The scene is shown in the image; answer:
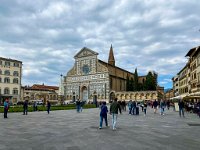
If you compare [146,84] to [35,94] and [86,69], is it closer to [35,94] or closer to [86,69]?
[86,69]

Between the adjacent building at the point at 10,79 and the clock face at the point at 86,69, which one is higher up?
the clock face at the point at 86,69

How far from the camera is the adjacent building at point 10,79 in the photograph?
67812 millimetres

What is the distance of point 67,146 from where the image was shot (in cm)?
766

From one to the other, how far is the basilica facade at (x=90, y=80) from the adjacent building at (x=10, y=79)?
2153 cm

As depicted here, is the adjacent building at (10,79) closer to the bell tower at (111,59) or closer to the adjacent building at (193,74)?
the bell tower at (111,59)

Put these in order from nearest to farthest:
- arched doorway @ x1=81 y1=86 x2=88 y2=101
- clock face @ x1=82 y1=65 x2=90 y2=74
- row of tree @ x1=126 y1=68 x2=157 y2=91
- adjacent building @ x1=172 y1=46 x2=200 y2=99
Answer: adjacent building @ x1=172 y1=46 x2=200 y2=99, row of tree @ x1=126 y1=68 x2=157 y2=91, clock face @ x1=82 y1=65 x2=90 y2=74, arched doorway @ x1=81 y1=86 x2=88 y2=101

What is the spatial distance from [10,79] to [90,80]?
2719 cm

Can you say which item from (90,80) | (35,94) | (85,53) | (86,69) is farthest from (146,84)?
(35,94)

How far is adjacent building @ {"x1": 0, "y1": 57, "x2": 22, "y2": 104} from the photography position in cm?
6781

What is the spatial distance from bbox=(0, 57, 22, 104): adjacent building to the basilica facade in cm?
2153

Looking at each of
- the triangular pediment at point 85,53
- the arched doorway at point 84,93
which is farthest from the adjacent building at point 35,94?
the triangular pediment at point 85,53

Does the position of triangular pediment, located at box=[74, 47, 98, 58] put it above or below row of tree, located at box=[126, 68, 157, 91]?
above

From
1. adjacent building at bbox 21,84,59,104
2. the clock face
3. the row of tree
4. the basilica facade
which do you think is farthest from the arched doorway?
the row of tree

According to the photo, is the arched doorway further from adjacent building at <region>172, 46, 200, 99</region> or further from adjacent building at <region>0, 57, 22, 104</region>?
adjacent building at <region>172, 46, 200, 99</region>
